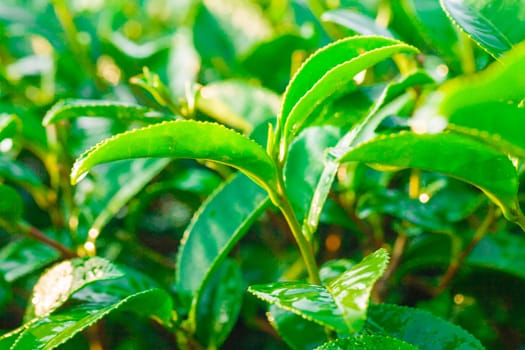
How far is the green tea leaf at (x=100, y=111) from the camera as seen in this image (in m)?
0.98

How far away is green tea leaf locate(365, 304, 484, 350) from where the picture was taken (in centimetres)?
94

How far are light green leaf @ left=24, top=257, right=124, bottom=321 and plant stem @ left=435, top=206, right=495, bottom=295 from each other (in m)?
0.66

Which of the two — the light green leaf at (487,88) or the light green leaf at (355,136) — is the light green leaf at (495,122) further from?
the light green leaf at (355,136)

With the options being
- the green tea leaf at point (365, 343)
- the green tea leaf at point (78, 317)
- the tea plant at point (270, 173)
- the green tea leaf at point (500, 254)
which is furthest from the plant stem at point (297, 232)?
the green tea leaf at point (500, 254)

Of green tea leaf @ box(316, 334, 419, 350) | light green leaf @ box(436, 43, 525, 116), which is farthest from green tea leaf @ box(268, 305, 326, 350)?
light green leaf @ box(436, 43, 525, 116)

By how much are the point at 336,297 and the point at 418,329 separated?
0.27m

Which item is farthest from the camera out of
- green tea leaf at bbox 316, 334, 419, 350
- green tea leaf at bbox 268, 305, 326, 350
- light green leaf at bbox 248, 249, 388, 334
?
green tea leaf at bbox 268, 305, 326, 350

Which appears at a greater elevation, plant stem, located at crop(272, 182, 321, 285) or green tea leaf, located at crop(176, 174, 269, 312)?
plant stem, located at crop(272, 182, 321, 285)

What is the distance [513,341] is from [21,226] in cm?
123

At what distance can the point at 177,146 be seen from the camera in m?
0.78

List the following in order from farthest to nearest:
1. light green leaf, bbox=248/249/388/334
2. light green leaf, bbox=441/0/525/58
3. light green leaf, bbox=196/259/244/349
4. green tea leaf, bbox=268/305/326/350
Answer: light green leaf, bbox=196/259/244/349
green tea leaf, bbox=268/305/326/350
light green leaf, bbox=441/0/525/58
light green leaf, bbox=248/249/388/334

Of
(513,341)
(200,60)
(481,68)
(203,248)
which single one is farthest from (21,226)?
(513,341)

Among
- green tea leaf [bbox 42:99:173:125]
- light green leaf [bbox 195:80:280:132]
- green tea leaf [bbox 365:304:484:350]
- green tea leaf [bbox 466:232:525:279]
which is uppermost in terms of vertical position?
green tea leaf [bbox 42:99:173:125]

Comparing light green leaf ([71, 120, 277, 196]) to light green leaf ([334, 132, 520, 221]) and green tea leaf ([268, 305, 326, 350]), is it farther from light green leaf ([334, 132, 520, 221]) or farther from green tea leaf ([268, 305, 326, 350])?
green tea leaf ([268, 305, 326, 350])
